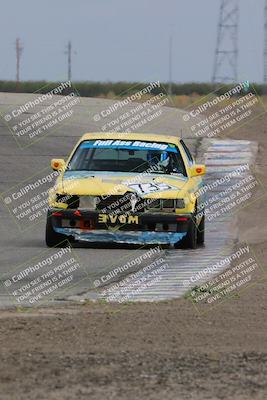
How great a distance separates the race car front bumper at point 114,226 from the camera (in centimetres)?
1477

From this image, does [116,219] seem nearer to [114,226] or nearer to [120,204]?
[114,226]

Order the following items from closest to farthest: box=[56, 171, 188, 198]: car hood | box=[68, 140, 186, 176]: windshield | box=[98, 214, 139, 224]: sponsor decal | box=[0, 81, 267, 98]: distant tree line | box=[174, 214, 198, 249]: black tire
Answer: box=[98, 214, 139, 224]: sponsor decal < box=[56, 171, 188, 198]: car hood < box=[174, 214, 198, 249]: black tire < box=[68, 140, 186, 176]: windshield < box=[0, 81, 267, 98]: distant tree line

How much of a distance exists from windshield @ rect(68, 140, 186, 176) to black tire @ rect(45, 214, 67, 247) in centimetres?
114

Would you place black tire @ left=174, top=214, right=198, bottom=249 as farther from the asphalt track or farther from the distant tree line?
the distant tree line

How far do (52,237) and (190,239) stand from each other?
1735 mm

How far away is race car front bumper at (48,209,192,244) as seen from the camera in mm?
14773

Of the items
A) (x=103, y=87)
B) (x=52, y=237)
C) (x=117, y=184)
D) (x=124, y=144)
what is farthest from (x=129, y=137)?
(x=103, y=87)

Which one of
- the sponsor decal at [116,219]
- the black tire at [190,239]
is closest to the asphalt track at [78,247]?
the black tire at [190,239]

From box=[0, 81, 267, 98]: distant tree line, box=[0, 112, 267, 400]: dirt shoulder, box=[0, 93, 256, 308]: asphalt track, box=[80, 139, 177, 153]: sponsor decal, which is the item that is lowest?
box=[0, 81, 267, 98]: distant tree line

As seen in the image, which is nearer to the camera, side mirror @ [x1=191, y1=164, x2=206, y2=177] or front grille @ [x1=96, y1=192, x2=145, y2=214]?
front grille @ [x1=96, y1=192, x2=145, y2=214]

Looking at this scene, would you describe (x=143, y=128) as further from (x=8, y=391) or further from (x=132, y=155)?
(x=8, y=391)

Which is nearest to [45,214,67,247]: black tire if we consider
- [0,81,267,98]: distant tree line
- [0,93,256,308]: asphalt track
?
[0,93,256,308]: asphalt track

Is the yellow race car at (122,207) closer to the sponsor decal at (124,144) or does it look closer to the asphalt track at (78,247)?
the asphalt track at (78,247)

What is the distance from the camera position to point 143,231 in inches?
585
